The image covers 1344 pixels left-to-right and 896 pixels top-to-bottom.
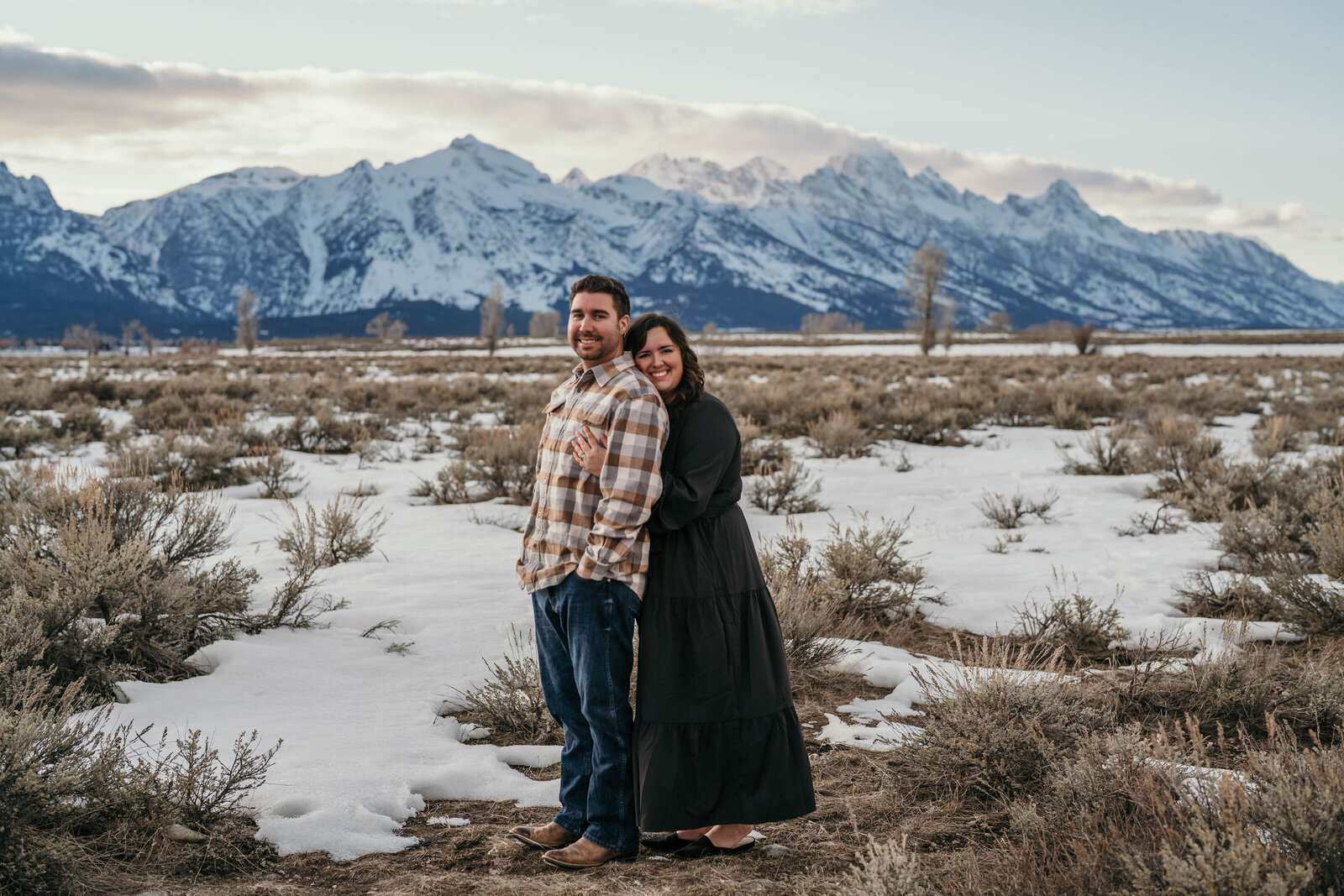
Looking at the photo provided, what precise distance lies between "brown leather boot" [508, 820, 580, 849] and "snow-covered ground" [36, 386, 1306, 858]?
341 mm

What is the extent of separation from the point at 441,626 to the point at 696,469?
3215 millimetres

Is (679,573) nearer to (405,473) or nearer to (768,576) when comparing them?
(768,576)

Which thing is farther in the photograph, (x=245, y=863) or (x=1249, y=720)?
(x=1249, y=720)

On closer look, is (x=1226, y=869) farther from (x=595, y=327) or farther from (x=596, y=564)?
(x=595, y=327)

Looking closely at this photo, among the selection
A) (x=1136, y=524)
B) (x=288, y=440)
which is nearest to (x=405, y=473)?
(x=288, y=440)

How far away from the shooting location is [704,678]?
2795mm

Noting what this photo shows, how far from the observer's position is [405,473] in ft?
36.7

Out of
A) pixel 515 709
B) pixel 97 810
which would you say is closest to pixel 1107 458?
pixel 515 709

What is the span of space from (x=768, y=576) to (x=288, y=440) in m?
10.3

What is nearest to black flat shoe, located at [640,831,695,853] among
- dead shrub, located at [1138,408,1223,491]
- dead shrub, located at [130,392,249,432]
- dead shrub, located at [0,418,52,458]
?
dead shrub, located at [1138,408,1223,491]

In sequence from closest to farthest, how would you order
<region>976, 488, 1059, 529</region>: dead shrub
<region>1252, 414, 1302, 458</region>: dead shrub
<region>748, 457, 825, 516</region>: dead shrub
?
<region>976, 488, 1059, 529</region>: dead shrub, <region>748, 457, 825, 516</region>: dead shrub, <region>1252, 414, 1302, 458</region>: dead shrub

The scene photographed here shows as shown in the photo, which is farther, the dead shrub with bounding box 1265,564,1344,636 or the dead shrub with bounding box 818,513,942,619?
the dead shrub with bounding box 818,513,942,619

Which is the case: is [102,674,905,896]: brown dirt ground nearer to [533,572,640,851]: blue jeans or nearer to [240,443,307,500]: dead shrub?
[533,572,640,851]: blue jeans

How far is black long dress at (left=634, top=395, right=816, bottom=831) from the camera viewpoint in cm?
279
